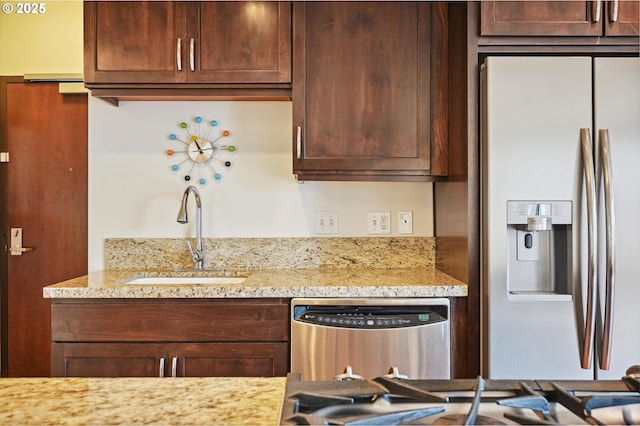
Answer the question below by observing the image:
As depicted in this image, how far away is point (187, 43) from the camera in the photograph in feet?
6.86

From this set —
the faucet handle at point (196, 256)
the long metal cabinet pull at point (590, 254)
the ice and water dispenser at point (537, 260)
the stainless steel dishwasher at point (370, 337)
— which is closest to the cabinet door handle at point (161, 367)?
the stainless steel dishwasher at point (370, 337)

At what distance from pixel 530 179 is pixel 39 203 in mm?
2614

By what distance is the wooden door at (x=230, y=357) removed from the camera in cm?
182

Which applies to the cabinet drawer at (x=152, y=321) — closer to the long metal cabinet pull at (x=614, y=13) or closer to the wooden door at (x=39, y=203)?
the wooden door at (x=39, y=203)

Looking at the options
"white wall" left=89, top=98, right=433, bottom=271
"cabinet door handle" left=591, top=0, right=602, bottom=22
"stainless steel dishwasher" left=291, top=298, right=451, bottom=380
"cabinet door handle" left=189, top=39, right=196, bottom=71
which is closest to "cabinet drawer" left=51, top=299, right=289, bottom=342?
"stainless steel dishwasher" left=291, top=298, right=451, bottom=380

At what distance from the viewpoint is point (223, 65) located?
209cm

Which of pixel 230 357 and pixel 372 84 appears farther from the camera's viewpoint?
pixel 372 84

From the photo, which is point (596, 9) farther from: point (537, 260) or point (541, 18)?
point (537, 260)

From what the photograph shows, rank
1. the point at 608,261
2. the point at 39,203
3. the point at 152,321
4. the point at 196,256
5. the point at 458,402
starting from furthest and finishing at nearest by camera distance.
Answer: the point at 39,203 < the point at 196,256 < the point at 152,321 < the point at 608,261 < the point at 458,402

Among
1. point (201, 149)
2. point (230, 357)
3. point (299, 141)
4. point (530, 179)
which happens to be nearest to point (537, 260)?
point (530, 179)

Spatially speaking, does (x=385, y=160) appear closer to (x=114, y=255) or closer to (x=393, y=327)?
(x=393, y=327)

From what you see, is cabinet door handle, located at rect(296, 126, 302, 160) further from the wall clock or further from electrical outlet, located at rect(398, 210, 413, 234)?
electrical outlet, located at rect(398, 210, 413, 234)

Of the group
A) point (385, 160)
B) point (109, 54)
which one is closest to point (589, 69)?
point (385, 160)

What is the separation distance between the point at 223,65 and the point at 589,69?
151cm
